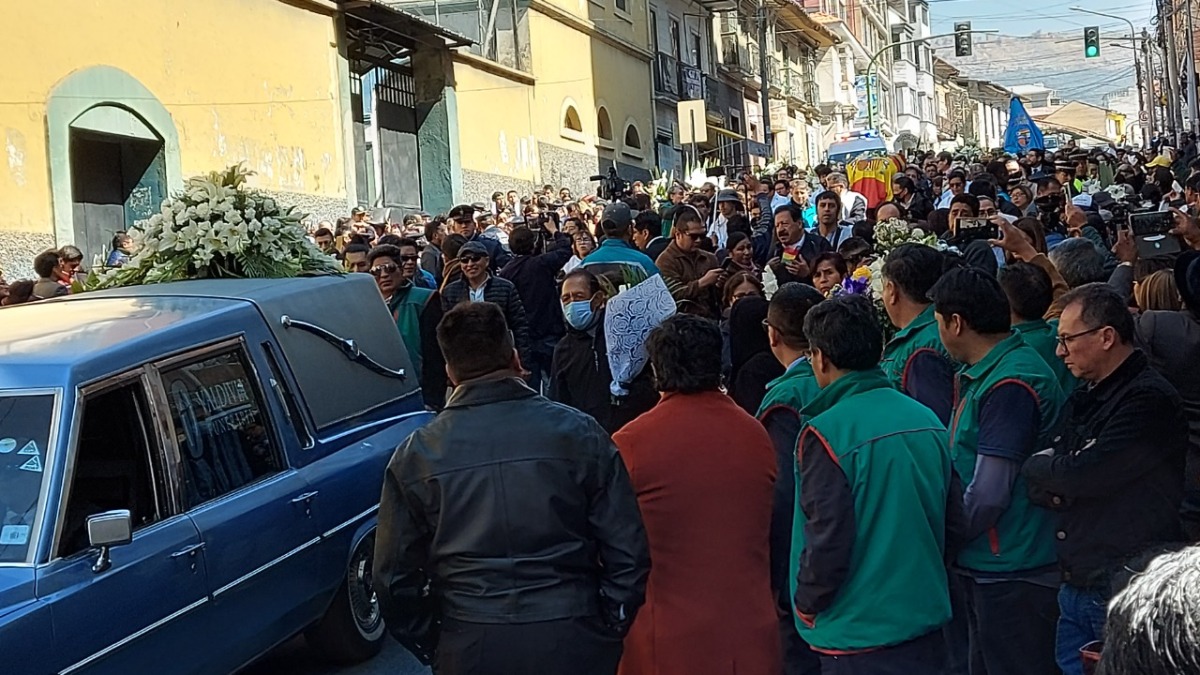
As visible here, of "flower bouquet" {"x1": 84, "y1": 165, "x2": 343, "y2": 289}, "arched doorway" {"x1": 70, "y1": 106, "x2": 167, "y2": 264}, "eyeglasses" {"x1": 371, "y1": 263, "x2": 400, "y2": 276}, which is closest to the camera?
"flower bouquet" {"x1": 84, "y1": 165, "x2": 343, "y2": 289}

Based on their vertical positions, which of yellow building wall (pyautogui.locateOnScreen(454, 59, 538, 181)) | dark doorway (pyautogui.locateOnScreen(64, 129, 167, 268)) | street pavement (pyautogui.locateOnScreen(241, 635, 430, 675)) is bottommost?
street pavement (pyautogui.locateOnScreen(241, 635, 430, 675))

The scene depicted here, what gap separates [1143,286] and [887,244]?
270 centimetres

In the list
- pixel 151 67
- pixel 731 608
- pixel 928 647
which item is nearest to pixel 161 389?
pixel 731 608

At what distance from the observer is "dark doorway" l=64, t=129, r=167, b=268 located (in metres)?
15.4

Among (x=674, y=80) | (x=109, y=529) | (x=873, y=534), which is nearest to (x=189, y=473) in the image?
(x=109, y=529)

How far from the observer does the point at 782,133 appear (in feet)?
177

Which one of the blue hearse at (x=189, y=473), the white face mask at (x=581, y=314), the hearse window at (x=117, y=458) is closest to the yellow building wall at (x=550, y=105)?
the white face mask at (x=581, y=314)

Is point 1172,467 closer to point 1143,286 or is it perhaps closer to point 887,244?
point 1143,286

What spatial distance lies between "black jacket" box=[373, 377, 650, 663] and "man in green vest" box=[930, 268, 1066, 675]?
1.19 m

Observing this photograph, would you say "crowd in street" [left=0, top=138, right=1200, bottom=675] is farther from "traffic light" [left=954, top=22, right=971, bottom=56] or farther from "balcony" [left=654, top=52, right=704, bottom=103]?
"traffic light" [left=954, top=22, right=971, bottom=56]

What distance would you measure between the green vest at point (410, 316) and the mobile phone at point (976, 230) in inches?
142

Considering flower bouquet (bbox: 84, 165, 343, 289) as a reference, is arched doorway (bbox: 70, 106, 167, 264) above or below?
above

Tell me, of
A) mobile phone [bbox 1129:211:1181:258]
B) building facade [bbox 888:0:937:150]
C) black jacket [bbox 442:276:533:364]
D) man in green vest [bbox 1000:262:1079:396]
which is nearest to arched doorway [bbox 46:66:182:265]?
black jacket [bbox 442:276:533:364]

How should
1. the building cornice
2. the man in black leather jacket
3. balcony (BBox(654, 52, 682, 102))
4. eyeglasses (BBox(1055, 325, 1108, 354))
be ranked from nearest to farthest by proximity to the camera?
1. the man in black leather jacket
2. eyeglasses (BBox(1055, 325, 1108, 354))
3. the building cornice
4. balcony (BBox(654, 52, 682, 102))
